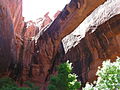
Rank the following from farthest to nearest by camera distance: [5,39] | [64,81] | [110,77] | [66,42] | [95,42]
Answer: [5,39]
[66,42]
[95,42]
[64,81]
[110,77]

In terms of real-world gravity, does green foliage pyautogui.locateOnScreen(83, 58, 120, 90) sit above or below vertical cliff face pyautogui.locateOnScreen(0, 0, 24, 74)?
below

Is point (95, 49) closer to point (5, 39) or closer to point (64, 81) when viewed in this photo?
point (64, 81)

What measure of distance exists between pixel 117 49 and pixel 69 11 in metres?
13.9

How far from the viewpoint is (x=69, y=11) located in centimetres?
2530

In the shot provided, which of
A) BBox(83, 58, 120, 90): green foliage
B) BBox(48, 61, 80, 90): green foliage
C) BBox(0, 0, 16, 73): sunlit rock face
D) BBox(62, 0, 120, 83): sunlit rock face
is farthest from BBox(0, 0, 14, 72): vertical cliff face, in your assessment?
BBox(83, 58, 120, 90): green foliage

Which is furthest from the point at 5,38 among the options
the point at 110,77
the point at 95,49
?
the point at 110,77

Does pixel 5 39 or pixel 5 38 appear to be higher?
pixel 5 38

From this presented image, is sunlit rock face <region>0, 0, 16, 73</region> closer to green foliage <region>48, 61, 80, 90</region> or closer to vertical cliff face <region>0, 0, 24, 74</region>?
vertical cliff face <region>0, 0, 24, 74</region>

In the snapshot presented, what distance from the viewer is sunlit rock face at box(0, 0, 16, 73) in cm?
2543

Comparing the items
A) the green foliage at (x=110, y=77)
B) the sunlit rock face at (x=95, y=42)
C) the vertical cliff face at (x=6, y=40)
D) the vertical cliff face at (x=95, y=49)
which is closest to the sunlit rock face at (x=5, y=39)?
the vertical cliff face at (x=6, y=40)

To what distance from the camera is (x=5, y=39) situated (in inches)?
1023

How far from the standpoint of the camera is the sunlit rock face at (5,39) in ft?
83.4

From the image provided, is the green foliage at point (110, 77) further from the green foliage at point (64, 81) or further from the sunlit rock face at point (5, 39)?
the sunlit rock face at point (5, 39)

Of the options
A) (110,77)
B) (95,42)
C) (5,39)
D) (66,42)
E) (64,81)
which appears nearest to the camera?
(110,77)
